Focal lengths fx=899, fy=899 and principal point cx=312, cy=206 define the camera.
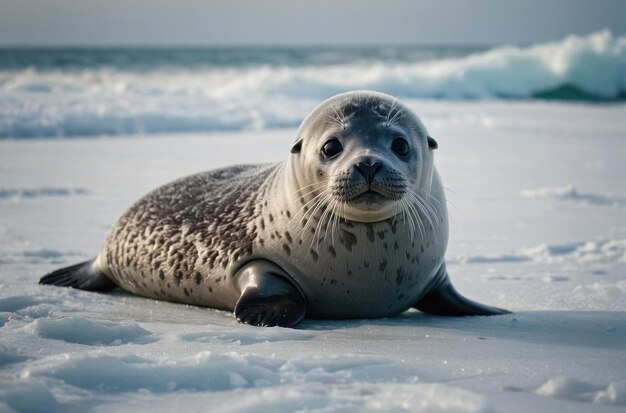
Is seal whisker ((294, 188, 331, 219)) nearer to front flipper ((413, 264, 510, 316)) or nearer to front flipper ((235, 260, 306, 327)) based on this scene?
front flipper ((235, 260, 306, 327))

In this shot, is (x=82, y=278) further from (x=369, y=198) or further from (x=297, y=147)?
(x=369, y=198)

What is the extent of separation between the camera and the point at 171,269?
13.1ft

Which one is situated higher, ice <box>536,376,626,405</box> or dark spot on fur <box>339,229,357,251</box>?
dark spot on fur <box>339,229,357,251</box>

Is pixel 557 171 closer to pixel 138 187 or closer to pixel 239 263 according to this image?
pixel 138 187

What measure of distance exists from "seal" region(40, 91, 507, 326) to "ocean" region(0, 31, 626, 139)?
807cm

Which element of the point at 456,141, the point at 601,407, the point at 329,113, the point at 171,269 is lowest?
the point at 601,407

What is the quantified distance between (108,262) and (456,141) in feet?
22.0

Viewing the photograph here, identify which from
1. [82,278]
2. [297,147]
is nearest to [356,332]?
[297,147]

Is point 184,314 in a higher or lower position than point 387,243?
lower

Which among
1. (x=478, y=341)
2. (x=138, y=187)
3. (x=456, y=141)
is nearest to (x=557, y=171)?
(x=456, y=141)

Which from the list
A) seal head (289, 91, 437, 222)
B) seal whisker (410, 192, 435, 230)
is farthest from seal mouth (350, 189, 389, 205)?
seal whisker (410, 192, 435, 230)

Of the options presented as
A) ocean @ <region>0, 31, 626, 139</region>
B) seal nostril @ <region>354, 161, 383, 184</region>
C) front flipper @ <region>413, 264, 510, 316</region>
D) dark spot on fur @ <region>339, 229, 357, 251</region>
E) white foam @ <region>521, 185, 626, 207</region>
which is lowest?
front flipper @ <region>413, 264, 510, 316</region>

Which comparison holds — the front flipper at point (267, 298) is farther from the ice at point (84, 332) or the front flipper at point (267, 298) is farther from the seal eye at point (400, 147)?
the seal eye at point (400, 147)

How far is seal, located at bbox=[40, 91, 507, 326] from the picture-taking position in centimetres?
325
